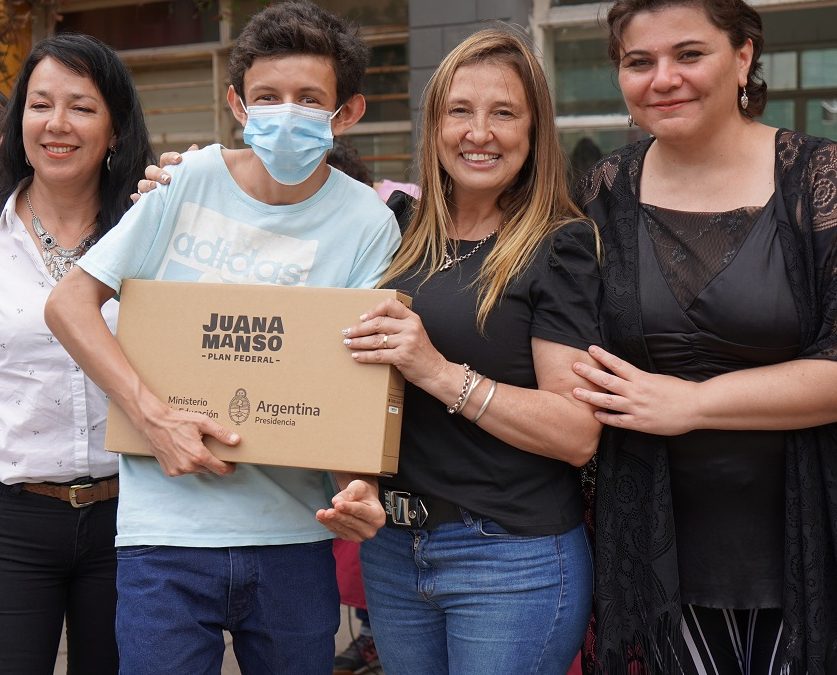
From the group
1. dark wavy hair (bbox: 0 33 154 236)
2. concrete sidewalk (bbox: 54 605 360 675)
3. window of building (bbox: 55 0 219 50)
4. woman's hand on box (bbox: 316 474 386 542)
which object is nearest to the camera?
woman's hand on box (bbox: 316 474 386 542)

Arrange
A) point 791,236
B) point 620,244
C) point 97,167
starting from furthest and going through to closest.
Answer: point 97,167 < point 620,244 < point 791,236

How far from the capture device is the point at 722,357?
2.09 metres

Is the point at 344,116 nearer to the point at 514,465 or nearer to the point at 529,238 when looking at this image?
the point at 529,238

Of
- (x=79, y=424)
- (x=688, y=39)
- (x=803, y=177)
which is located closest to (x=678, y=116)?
(x=688, y=39)

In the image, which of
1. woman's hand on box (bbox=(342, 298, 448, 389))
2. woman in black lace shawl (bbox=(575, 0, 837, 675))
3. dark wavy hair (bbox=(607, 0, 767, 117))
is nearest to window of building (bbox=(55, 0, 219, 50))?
dark wavy hair (bbox=(607, 0, 767, 117))

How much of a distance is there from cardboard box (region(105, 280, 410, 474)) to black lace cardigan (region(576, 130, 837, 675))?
0.51 m

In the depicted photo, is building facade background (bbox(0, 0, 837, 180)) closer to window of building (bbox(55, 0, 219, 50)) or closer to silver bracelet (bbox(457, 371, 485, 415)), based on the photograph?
window of building (bbox(55, 0, 219, 50))

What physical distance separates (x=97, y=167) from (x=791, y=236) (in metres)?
1.75

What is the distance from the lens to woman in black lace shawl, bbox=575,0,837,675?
203 cm

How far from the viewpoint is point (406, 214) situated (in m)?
2.49

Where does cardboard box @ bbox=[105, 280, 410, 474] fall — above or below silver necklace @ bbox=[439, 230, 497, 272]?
below

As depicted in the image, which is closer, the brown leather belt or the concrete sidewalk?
the brown leather belt

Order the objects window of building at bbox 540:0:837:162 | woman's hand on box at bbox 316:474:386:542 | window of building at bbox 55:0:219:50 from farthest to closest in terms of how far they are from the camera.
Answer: window of building at bbox 55:0:219:50 < window of building at bbox 540:0:837:162 < woman's hand on box at bbox 316:474:386:542

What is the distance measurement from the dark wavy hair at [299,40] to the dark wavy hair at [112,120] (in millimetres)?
455
